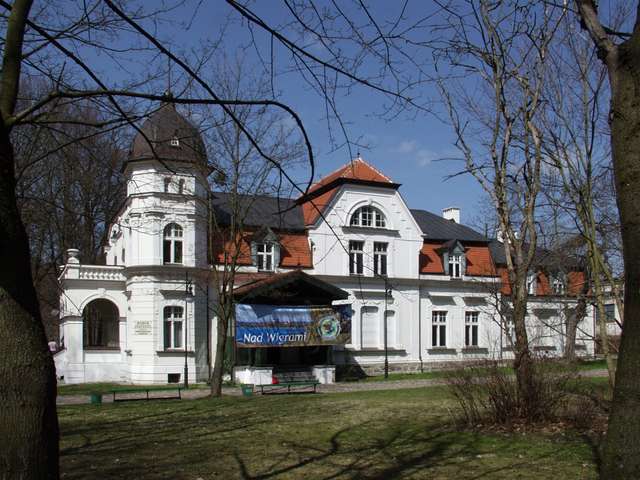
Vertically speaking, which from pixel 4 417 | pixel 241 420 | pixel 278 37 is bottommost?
pixel 241 420

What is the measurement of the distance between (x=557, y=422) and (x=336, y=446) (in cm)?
386

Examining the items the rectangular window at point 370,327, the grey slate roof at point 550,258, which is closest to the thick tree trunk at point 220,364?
the grey slate roof at point 550,258

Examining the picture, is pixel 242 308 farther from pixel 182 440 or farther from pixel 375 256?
pixel 182 440

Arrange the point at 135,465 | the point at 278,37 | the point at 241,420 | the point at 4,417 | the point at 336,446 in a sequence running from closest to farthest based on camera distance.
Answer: the point at 4,417
the point at 278,37
the point at 135,465
the point at 336,446
the point at 241,420

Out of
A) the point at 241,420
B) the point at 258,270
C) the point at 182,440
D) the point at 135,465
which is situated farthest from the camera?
the point at 258,270

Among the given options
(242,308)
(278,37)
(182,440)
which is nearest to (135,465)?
(182,440)

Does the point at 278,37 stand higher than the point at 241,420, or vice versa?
the point at 278,37

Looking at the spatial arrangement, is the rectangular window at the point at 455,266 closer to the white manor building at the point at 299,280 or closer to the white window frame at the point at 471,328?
the white manor building at the point at 299,280

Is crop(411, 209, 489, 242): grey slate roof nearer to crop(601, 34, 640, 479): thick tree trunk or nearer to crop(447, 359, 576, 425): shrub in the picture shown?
crop(447, 359, 576, 425): shrub

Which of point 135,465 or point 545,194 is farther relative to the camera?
point 545,194

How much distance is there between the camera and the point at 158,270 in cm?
3109

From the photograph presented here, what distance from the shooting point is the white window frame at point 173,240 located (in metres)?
31.6

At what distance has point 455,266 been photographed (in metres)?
39.3

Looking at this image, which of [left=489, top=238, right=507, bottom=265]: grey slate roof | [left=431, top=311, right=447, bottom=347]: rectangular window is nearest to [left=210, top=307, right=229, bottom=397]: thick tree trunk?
[left=431, top=311, right=447, bottom=347]: rectangular window
